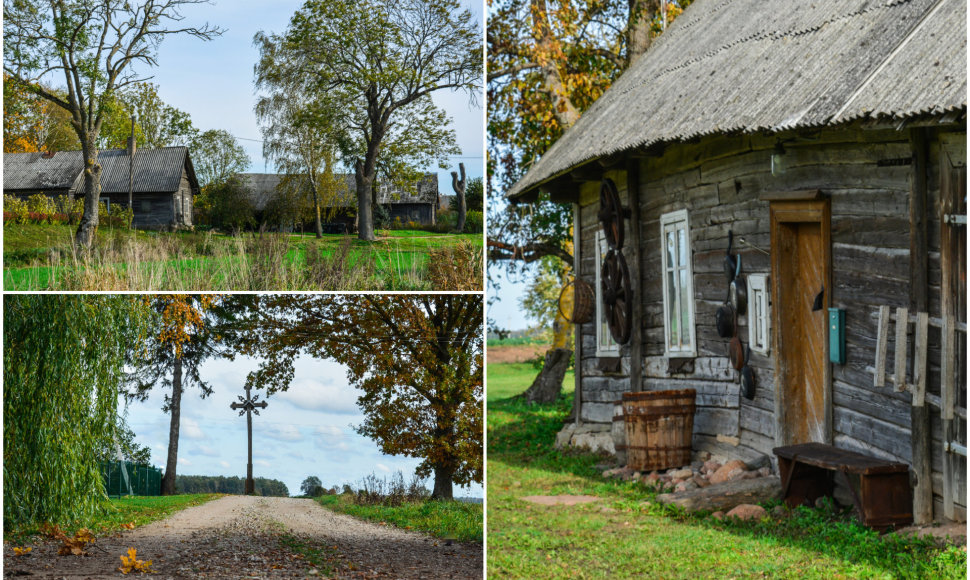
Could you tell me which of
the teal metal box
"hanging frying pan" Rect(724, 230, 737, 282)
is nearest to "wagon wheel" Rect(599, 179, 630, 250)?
"hanging frying pan" Rect(724, 230, 737, 282)

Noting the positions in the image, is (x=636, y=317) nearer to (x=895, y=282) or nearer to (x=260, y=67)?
(x=895, y=282)

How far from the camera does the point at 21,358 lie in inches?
244

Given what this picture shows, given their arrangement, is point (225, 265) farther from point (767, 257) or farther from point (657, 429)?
point (657, 429)

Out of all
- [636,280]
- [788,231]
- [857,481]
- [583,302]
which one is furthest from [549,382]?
[857,481]

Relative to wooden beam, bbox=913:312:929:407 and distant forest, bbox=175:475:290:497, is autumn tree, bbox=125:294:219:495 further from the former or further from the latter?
wooden beam, bbox=913:312:929:407

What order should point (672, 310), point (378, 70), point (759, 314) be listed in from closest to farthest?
point (378, 70)
point (759, 314)
point (672, 310)

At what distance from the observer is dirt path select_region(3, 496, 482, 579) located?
548 cm

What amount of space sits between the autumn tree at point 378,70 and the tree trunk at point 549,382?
1216 cm

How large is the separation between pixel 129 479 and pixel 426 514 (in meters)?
1.84

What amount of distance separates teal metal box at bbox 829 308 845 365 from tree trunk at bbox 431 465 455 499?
336cm

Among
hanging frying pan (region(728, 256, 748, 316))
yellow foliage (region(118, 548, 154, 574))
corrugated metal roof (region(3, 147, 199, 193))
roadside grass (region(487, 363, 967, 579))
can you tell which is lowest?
roadside grass (region(487, 363, 967, 579))

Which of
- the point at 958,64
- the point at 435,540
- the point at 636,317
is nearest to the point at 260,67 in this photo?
the point at 435,540

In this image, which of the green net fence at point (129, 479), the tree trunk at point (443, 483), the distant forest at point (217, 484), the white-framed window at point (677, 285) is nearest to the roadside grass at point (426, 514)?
the tree trunk at point (443, 483)

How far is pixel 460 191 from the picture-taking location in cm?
504
